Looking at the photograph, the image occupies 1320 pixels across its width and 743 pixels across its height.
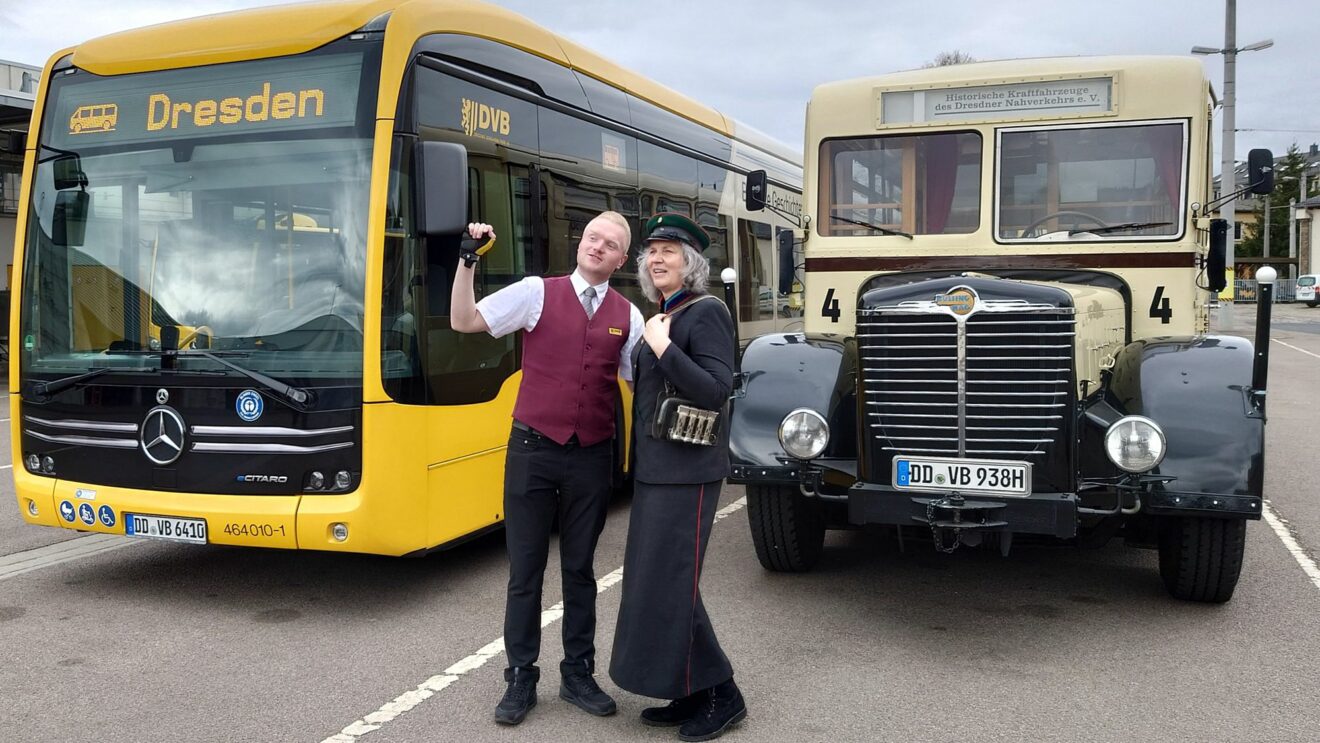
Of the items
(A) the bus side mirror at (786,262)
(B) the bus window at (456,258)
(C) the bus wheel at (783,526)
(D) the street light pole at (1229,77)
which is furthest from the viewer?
(D) the street light pole at (1229,77)

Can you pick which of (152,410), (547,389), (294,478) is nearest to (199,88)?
(152,410)

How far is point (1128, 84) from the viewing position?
6.38 meters

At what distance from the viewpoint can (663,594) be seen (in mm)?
3848

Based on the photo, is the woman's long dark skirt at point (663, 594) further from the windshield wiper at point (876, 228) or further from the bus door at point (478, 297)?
the windshield wiper at point (876, 228)

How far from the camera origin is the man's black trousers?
4082 millimetres

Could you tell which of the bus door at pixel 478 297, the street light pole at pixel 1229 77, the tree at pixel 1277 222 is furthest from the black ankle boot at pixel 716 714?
the tree at pixel 1277 222

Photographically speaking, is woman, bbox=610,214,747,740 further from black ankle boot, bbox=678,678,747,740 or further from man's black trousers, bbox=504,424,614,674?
man's black trousers, bbox=504,424,614,674

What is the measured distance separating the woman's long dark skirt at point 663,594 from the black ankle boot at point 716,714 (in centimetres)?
14

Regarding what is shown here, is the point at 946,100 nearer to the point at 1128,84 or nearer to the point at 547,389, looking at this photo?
the point at 1128,84

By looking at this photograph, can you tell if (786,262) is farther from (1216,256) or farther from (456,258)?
(456,258)

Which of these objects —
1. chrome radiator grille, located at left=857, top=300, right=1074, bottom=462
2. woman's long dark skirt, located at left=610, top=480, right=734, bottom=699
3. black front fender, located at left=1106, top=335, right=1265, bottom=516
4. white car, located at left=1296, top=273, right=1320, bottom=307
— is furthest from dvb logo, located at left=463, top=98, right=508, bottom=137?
white car, located at left=1296, top=273, right=1320, bottom=307

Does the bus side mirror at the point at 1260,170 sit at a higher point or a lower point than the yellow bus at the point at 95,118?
lower

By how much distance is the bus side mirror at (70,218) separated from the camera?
5.71m

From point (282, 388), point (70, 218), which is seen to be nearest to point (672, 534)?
point (282, 388)
